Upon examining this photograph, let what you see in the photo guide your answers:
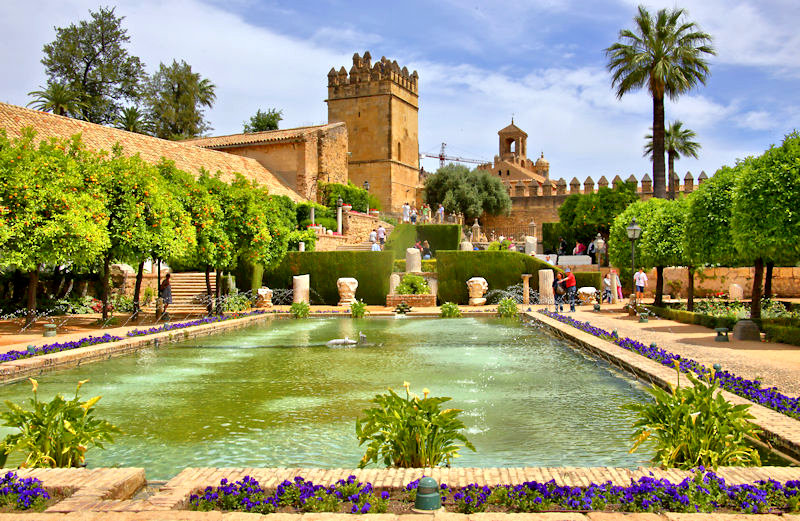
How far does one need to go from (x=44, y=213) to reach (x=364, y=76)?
142 feet

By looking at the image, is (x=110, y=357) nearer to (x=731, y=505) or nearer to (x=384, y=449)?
(x=384, y=449)

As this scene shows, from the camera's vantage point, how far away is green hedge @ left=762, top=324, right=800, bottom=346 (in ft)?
35.1

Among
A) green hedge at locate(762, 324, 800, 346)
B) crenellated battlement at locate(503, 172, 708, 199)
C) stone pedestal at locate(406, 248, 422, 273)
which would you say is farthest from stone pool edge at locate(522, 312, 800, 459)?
crenellated battlement at locate(503, 172, 708, 199)

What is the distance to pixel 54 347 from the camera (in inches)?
404

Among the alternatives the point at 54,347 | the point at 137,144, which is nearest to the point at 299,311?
the point at 54,347

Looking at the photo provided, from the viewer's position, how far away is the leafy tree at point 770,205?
35.2ft

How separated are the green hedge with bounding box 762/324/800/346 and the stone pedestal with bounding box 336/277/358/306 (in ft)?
44.7

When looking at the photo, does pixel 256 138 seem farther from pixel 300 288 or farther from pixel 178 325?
pixel 178 325

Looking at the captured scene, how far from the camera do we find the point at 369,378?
28.1ft

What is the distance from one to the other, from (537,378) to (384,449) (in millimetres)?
4542

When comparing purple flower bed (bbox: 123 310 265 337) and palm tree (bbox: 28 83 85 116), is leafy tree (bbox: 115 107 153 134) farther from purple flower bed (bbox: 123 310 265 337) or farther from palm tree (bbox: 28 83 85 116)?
purple flower bed (bbox: 123 310 265 337)

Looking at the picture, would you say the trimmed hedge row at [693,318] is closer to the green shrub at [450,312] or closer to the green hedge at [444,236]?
the green shrub at [450,312]

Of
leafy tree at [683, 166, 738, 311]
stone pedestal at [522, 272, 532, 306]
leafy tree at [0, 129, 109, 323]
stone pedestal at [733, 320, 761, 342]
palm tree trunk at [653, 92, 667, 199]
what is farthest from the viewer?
palm tree trunk at [653, 92, 667, 199]

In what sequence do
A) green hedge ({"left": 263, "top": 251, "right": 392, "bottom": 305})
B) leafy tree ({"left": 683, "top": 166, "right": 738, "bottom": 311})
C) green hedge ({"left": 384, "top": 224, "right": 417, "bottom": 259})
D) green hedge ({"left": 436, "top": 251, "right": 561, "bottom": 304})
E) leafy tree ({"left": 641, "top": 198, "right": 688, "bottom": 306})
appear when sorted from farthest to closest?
green hedge ({"left": 384, "top": 224, "right": 417, "bottom": 259}) → green hedge ({"left": 263, "top": 251, "right": 392, "bottom": 305}) → green hedge ({"left": 436, "top": 251, "right": 561, "bottom": 304}) → leafy tree ({"left": 641, "top": 198, "right": 688, "bottom": 306}) → leafy tree ({"left": 683, "top": 166, "right": 738, "bottom": 311})
